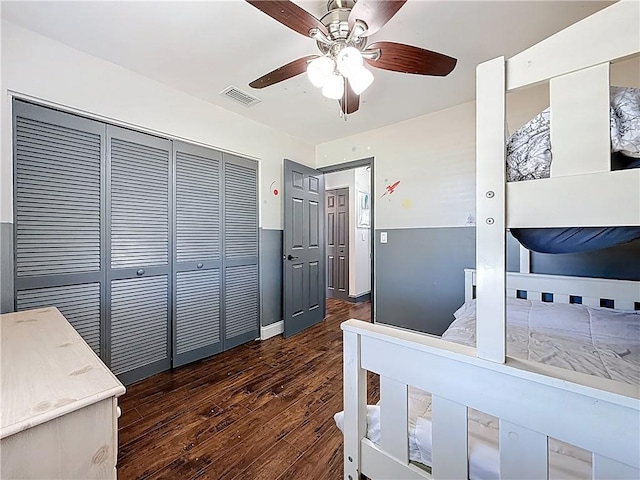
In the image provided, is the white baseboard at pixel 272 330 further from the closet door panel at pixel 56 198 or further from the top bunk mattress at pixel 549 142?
the top bunk mattress at pixel 549 142

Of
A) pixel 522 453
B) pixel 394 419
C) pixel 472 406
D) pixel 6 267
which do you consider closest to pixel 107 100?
pixel 6 267

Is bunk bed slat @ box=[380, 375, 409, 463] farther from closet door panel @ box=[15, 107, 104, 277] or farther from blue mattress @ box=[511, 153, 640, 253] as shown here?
closet door panel @ box=[15, 107, 104, 277]

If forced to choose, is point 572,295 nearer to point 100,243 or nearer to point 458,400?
point 458,400

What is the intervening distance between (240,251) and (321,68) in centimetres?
192

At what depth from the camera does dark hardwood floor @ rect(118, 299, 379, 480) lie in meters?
1.35

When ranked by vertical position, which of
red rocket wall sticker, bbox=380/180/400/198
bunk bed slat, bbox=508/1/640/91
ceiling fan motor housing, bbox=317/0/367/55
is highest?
ceiling fan motor housing, bbox=317/0/367/55

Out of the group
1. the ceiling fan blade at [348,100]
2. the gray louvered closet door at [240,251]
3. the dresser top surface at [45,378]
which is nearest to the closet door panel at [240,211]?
the gray louvered closet door at [240,251]

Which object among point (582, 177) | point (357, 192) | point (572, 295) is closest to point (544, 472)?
point (582, 177)

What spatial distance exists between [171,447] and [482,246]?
181cm

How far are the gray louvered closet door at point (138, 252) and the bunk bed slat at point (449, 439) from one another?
219 cm

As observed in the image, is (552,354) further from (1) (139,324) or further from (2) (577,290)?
(1) (139,324)

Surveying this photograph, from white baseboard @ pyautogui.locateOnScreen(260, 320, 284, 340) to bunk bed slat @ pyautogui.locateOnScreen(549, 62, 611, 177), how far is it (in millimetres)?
2903

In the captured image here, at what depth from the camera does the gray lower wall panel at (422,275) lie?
8.75 feet

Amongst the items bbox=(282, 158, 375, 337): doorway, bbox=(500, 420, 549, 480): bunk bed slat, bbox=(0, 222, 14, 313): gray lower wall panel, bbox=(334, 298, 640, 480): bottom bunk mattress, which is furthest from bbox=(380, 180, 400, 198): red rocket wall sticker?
bbox=(0, 222, 14, 313): gray lower wall panel
